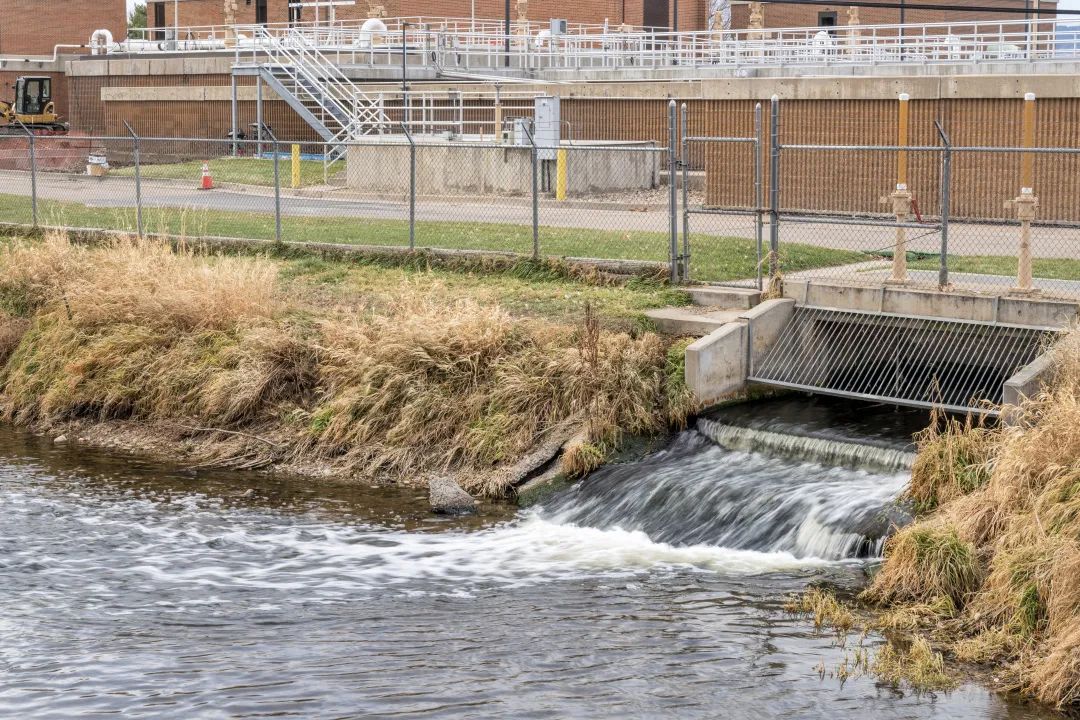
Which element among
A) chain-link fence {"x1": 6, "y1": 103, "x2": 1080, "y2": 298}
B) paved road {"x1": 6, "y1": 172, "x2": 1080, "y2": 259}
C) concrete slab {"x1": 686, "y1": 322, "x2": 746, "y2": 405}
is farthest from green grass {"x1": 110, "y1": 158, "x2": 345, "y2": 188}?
concrete slab {"x1": 686, "y1": 322, "x2": 746, "y2": 405}

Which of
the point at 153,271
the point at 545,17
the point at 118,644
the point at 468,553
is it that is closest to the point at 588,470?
the point at 468,553

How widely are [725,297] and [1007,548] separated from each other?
6684 mm

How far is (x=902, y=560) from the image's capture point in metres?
9.95

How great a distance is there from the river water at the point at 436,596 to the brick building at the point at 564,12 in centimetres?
4405

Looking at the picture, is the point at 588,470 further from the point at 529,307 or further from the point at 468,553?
the point at 529,307

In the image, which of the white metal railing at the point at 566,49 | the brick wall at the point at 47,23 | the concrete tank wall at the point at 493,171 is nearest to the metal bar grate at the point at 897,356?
A: the concrete tank wall at the point at 493,171

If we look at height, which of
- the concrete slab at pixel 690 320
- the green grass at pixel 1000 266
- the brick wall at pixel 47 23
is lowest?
the concrete slab at pixel 690 320

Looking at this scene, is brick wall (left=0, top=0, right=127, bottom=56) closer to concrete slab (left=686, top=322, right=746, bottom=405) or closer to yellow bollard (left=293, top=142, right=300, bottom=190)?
yellow bollard (left=293, top=142, right=300, bottom=190)

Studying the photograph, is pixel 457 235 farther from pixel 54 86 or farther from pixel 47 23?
pixel 47 23

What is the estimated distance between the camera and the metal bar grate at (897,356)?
14.0m

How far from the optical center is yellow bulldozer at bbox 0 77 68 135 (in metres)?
50.8

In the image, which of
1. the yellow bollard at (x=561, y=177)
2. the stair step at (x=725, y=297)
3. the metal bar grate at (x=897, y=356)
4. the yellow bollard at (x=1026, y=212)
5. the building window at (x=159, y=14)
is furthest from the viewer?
the building window at (x=159, y=14)

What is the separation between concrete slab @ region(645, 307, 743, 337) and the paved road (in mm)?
2890

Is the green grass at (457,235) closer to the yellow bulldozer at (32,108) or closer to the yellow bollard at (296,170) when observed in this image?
the yellow bollard at (296,170)
